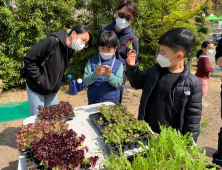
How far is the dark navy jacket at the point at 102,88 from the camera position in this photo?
7.57 feet

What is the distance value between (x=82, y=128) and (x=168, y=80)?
1.05 meters

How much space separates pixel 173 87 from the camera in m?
1.77

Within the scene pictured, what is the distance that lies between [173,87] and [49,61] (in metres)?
1.59

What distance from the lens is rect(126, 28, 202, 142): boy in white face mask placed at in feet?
5.53

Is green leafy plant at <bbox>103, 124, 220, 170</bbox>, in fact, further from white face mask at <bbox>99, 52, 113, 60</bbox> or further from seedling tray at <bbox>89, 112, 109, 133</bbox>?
white face mask at <bbox>99, 52, 113, 60</bbox>

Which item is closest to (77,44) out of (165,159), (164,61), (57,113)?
(57,113)

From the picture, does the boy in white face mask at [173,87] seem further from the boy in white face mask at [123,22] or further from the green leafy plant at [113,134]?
the boy in white face mask at [123,22]

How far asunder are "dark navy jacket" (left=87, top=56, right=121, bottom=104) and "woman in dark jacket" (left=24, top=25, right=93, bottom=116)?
376 millimetres

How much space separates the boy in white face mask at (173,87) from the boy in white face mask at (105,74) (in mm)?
332

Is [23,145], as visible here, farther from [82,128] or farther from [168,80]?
[168,80]

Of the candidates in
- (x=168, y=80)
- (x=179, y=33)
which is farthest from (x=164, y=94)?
(x=179, y=33)

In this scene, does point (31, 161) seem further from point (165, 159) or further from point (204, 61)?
point (204, 61)

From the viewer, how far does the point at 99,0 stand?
5.82 metres

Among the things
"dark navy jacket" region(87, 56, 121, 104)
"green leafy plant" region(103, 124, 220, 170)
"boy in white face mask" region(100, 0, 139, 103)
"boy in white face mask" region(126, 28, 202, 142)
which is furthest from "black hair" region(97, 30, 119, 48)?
"green leafy plant" region(103, 124, 220, 170)
